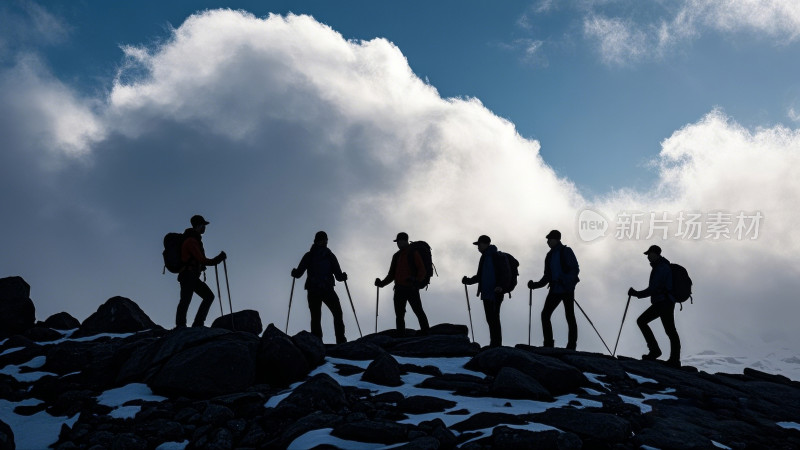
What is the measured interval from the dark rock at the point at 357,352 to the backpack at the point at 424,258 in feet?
10.0

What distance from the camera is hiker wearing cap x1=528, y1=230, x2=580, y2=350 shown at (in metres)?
16.4

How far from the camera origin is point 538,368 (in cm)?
1298

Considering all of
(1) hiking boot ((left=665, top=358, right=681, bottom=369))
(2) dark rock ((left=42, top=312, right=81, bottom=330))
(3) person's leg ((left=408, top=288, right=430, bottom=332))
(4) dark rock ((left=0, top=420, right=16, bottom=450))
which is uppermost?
(3) person's leg ((left=408, top=288, right=430, bottom=332))

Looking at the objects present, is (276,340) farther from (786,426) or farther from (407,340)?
(786,426)

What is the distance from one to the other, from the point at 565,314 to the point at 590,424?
6.92m

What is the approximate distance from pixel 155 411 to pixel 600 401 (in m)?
8.02

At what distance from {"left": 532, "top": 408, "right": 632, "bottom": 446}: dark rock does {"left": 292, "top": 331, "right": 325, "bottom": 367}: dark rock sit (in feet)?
16.8

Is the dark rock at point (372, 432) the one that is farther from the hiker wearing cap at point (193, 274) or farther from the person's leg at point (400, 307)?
the person's leg at point (400, 307)

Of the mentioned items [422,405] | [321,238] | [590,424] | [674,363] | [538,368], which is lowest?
[422,405]

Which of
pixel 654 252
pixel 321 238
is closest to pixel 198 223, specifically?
pixel 321 238

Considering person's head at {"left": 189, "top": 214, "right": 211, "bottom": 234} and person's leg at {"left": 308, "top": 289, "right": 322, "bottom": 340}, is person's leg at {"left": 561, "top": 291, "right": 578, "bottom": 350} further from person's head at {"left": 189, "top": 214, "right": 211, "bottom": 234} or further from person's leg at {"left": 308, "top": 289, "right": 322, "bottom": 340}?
person's head at {"left": 189, "top": 214, "right": 211, "bottom": 234}

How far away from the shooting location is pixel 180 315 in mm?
15578

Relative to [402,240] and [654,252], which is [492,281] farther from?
[654,252]

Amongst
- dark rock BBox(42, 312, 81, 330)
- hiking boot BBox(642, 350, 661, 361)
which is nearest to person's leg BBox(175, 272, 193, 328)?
dark rock BBox(42, 312, 81, 330)
